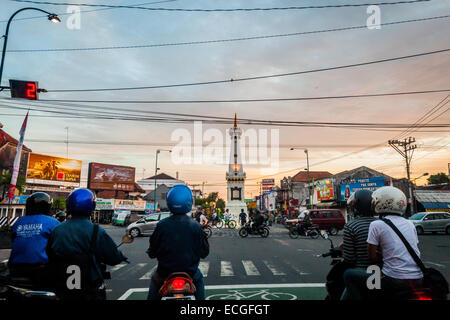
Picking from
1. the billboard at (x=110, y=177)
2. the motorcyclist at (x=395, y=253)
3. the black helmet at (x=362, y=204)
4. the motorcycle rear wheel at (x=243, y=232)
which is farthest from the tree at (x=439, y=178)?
the motorcyclist at (x=395, y=253)

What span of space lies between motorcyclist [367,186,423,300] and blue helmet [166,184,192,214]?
6.25ft

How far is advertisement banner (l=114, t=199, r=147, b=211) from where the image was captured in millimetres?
46875

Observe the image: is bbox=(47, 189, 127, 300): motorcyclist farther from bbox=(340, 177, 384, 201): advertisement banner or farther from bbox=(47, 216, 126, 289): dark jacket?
bbox=(340, 177, 384, 201): advertisement banner

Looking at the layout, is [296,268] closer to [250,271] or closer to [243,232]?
[250,271]

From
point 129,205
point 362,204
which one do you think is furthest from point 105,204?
point 362,204

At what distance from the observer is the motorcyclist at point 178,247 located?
297 centimetres

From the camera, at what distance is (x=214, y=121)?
1669cm

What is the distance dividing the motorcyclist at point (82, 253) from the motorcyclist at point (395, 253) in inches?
103

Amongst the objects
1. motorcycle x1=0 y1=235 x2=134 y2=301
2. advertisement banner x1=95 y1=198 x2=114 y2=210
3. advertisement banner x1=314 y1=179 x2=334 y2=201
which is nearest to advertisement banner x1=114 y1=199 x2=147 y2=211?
advertisement banner x1=95 y1=198 x2=114 y2=210

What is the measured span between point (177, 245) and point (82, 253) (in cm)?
90

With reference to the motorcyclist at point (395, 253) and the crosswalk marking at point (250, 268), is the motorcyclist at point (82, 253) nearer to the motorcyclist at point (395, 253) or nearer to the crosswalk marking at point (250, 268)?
the motorcyclist at point (395, 253)

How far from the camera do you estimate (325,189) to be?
43.9 m

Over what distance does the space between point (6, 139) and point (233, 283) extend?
4891cm
